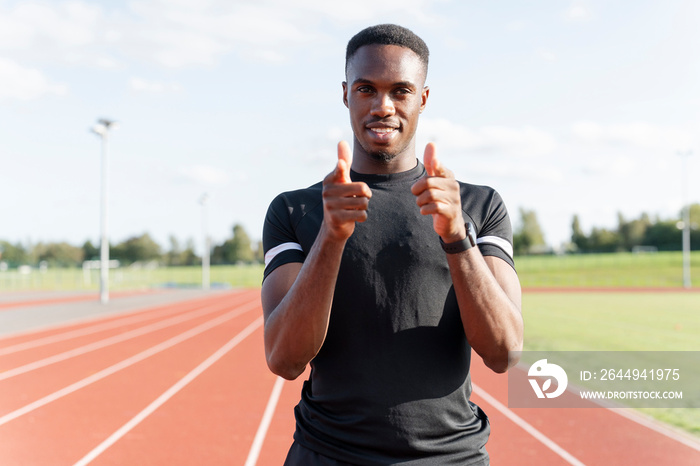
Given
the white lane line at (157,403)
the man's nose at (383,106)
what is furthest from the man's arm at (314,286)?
the white lane line at (157,403)

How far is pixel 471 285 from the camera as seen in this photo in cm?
142

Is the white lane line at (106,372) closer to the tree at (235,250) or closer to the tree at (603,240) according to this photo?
the tree at (235,250)

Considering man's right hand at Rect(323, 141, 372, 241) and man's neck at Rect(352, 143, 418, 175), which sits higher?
man's neck at Rect(352, 143, 418, 175)

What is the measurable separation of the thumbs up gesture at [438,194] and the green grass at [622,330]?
621 cm

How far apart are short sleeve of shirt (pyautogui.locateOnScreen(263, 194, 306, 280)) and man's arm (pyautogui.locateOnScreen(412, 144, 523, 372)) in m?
0.44

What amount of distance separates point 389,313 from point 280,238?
1.27ft

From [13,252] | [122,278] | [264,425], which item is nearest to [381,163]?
[264,425]

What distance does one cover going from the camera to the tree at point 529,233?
8244 centimetres

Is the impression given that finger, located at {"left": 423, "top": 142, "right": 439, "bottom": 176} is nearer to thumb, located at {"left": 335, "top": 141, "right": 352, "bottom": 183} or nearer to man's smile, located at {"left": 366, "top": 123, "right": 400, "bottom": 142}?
thumb, located at {"left": 335, "top": 141, "right": 352, "bottom": 183}

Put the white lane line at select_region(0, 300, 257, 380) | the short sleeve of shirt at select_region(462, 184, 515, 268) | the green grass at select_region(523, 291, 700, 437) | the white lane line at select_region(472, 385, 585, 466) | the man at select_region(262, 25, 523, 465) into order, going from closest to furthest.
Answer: the man at select_region(262, 25, 523, 465) < the short sleeve of shirt at select_region(462, 184, 515, 268) < the white lane line at select_region(472, 385, 585, 466) < the white lane line at select_region(0, 300, 257, 380) < the green grass at select_region(523, 291, 700, 437)

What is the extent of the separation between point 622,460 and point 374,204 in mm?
5009

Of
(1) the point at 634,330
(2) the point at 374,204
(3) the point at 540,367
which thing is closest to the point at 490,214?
(2) the point at 374,204

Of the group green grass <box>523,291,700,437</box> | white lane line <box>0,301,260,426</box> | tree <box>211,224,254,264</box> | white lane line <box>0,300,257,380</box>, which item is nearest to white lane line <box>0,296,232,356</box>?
white lane line <box>0,300,257,380</box>

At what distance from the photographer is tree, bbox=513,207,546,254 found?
82.4m
